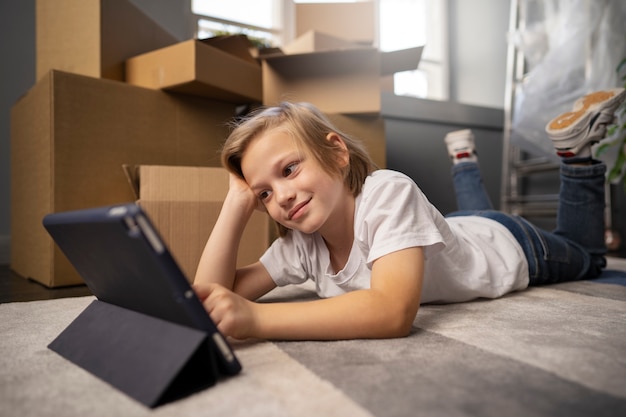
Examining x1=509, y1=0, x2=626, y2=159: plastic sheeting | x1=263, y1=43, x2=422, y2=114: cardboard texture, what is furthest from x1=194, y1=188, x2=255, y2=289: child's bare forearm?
x1=509, y1=0, x2=626, y2=159: plastic sheeting

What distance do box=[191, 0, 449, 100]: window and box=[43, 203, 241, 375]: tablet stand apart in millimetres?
2102

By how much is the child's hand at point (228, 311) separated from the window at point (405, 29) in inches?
83.1

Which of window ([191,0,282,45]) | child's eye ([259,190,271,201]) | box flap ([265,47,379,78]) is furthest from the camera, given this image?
window ([191,0,282,45])

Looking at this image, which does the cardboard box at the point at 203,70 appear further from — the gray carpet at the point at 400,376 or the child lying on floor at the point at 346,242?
the gray carpet at the point at 400,376

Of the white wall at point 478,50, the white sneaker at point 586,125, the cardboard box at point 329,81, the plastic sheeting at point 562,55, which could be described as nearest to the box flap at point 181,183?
the cardboard box at point 329,81

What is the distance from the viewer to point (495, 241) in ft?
3.06

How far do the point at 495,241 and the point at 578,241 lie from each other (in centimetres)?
34

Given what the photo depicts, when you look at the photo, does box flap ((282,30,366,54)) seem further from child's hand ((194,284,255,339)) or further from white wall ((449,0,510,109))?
white wall ((449,0,510,109))

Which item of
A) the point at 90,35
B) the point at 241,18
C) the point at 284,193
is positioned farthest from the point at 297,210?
the point at 241,18

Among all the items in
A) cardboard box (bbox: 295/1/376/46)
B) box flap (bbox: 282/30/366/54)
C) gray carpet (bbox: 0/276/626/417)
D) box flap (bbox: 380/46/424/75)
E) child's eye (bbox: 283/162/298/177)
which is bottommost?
gray carpet (bbox: 0/276/626/417)

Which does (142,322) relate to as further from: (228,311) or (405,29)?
(405,29)

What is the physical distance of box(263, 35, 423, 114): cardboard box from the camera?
52.7 inches

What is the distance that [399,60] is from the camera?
4.74 feet

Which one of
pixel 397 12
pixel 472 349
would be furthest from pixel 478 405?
pixel 397 12
